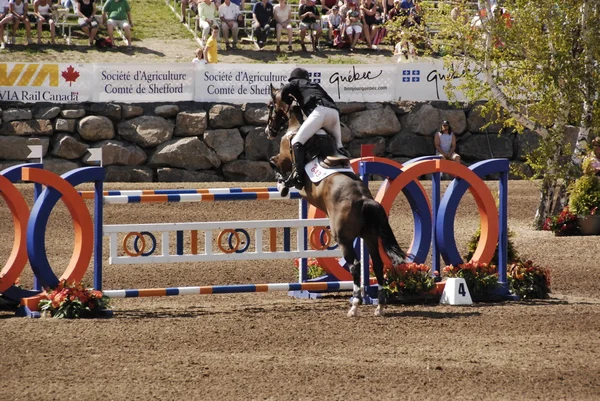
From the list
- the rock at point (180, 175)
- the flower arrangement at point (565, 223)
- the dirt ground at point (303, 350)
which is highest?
the rock at point (180, 175)

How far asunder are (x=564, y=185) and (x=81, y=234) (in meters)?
9.19

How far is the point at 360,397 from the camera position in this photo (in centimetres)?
618

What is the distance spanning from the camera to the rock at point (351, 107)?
70.6 feet

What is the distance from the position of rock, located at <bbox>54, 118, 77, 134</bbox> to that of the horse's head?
11338 mm

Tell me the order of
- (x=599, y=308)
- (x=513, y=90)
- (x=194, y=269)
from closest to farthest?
1. (x=599, y=308)
2. (x=194, y=269)
3. (x=513, y=90)

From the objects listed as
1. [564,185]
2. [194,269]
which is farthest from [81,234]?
[564,185]

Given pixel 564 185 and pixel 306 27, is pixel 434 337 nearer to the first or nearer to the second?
pixel 564 185

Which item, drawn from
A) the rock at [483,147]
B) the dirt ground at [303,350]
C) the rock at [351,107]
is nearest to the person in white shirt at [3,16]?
the rock at [351,107]

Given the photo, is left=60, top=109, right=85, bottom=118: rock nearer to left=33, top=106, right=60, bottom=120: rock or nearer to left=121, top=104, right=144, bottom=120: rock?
left=33, top=106, right=60, bottom=120: rock

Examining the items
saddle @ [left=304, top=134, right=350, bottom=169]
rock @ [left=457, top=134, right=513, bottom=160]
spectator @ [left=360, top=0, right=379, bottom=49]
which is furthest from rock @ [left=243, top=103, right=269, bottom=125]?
saddle @ [left=304, top=134, right=350, bottom=169]

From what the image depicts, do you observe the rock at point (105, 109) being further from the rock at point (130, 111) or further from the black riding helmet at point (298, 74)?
the black riding helmet at point (298, 74)

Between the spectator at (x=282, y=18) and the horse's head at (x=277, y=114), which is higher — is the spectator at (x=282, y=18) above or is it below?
above

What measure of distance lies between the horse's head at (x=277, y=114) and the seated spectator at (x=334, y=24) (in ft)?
49.3

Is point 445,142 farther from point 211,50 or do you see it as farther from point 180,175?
point 180,175
